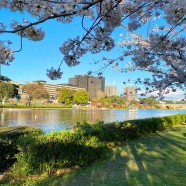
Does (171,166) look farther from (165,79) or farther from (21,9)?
(21,9)

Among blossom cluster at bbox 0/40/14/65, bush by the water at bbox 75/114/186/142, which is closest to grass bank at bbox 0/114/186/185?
bush by the water at bbox 75/114/186/142

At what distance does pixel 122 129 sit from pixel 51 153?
6.23 metres

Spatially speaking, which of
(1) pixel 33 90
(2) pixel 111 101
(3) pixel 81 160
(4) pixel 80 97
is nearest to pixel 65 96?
(4) pixel 80 97

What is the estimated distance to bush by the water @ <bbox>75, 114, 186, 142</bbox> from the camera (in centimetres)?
1024

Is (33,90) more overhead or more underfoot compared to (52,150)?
more overhead

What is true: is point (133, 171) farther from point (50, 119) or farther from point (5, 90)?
point (5, 90)

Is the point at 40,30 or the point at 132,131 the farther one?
the point at 132,131

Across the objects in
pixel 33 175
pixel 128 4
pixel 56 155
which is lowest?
pixel 33 175

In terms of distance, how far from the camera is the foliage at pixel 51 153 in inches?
291

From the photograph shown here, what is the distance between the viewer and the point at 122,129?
43.7 ft

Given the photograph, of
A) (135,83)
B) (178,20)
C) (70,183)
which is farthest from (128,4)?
(135,83)

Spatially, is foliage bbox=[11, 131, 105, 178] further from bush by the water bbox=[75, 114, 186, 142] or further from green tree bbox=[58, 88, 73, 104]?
green tree bbox=[58, 88, 73, 104]

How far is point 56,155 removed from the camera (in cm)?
782

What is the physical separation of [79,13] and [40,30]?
3.52ft
